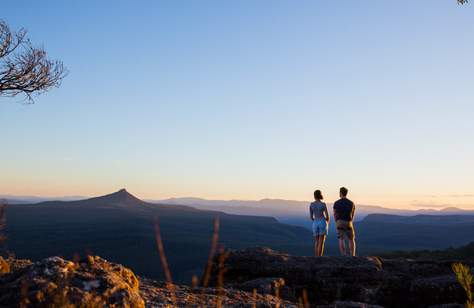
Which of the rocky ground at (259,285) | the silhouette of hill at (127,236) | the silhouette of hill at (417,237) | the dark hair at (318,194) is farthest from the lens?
the silhouette of hill at (417,237)

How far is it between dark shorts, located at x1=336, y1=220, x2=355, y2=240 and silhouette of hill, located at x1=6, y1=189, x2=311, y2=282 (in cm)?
3154

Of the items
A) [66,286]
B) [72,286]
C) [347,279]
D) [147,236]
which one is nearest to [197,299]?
[72,286]

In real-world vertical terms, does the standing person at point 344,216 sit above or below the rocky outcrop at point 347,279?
above

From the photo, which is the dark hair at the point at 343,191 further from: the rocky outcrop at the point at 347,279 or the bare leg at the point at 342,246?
the rocky outcrop at the point at 347,279

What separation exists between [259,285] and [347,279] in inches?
112

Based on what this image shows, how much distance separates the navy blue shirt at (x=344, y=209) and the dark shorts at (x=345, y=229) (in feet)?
0.44

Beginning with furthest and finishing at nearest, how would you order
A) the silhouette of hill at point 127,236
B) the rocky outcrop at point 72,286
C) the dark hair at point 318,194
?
1. the silhouette of hill at point 127,236
2. the dark hair at point 318,194
3. the rocky outcrop at point 72,286

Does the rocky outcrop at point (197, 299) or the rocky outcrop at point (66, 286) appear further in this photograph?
the rocky outcrop at point (197, 299)

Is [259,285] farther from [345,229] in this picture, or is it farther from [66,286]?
[66,286]

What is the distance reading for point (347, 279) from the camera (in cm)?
1306

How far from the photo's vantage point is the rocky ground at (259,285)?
5.84 m

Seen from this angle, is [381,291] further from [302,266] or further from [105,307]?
[105,307]

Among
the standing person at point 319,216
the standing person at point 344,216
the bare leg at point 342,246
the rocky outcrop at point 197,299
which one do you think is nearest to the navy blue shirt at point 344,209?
the standing person at point 344,216

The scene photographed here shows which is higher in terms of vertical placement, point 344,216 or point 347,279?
point 344,216
